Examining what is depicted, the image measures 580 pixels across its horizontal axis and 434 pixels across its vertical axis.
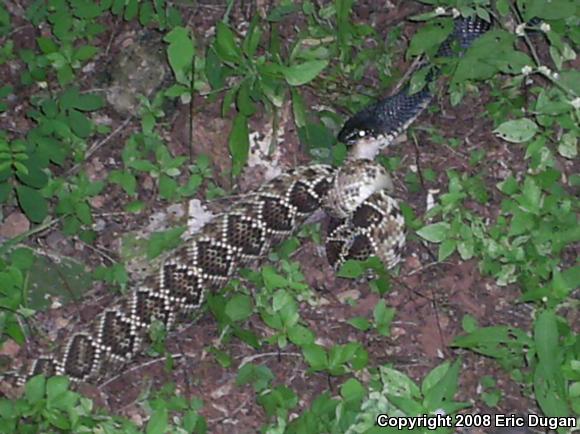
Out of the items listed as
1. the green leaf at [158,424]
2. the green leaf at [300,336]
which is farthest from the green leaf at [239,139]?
the green leaf at [158,424]

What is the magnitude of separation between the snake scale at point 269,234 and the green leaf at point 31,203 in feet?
2.19

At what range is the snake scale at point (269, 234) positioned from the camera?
5.38m

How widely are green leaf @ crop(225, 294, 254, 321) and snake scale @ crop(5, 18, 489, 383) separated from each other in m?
0.29

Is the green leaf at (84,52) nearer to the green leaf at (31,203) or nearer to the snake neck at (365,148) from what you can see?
the green leaf at (31,203)

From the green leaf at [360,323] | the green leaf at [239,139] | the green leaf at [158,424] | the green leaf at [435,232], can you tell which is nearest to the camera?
the green leaf at [158,424]

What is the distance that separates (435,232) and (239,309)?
3.83 feet

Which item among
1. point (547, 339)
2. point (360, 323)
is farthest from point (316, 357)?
point (547, 339)

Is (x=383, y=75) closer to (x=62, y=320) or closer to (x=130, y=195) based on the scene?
(x=130, y=195)

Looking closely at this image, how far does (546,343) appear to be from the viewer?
14.5 ft

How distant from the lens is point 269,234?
18.7ft

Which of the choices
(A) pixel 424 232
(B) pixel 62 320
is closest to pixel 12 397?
(B) pixel 62 320

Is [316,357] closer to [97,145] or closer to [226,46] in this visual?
[226,46]

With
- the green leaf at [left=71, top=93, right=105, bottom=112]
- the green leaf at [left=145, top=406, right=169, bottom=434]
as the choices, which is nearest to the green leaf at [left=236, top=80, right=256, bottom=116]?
the green leaf at [left=71, top=93, right=105, bottom=112]

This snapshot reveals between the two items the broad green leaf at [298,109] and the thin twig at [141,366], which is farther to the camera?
the broad green leaf at [298,109]
